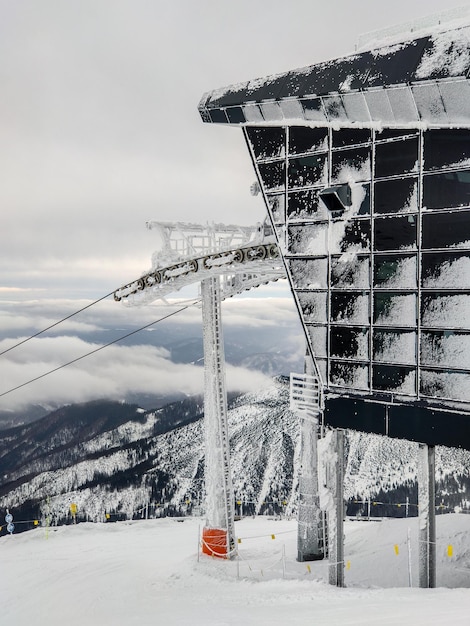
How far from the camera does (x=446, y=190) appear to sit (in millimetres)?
14469

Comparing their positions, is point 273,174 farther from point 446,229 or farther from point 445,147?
point 446,229

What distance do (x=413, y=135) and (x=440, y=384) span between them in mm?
6841

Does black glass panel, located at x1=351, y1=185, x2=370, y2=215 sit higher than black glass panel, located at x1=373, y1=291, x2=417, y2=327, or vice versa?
black glass panel, located at x1=351, y1=185, x2=370, y2=215

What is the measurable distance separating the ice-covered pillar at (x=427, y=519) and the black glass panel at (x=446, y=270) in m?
4.74

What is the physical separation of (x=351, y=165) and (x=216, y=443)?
1275cm

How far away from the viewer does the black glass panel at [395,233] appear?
15.2m

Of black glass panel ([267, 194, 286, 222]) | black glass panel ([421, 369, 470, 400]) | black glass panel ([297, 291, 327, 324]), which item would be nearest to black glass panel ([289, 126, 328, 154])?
black glass panel ([267, 194, 286, 222])

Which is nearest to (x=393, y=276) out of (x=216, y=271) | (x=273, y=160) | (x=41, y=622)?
(x=273, y=160)

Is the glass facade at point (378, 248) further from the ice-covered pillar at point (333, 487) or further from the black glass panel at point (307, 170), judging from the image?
the ice-covered pillar at point (333, 487)

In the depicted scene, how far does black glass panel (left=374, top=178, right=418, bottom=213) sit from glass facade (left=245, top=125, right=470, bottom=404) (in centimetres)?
3

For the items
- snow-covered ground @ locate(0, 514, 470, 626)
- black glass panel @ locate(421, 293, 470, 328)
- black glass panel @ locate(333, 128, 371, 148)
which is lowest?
snow-covered ground @ locate(0, 514, 470, 626)

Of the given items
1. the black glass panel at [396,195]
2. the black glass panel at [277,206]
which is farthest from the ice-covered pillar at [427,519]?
the black glass panel at [277,206]

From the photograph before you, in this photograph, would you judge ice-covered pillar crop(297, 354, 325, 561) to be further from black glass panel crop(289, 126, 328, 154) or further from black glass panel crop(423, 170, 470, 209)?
black glass panel crop(423, 170, 470, 209)

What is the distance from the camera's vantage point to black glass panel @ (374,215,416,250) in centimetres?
1520
